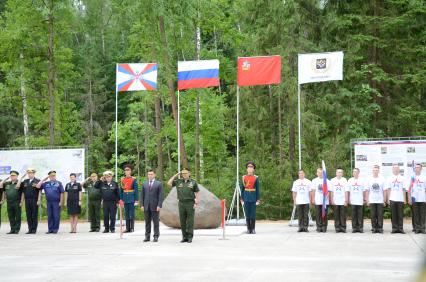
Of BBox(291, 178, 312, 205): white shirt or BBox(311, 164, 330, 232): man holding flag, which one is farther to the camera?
BBox(291, 178, 312, 205): white shirt

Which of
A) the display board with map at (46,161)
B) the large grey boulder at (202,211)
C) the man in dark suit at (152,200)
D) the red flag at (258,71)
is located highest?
the red flag at (258,71)

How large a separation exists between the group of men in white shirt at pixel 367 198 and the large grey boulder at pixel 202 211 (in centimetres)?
243

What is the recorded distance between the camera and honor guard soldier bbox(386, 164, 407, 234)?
18.3 m

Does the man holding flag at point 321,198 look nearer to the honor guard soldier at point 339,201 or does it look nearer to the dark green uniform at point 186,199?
the honor guard soldier at point 339,201

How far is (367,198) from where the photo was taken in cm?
1897

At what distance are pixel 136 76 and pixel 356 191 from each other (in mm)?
8825

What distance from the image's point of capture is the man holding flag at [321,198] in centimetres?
1905

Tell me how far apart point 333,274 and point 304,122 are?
1954 centimetres

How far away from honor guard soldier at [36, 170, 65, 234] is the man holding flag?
25.6 ft

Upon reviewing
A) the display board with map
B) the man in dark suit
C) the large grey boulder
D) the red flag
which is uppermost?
the red flag

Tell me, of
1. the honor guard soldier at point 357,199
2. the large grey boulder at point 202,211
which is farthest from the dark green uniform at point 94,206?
the honor guard soldier at point 357,199

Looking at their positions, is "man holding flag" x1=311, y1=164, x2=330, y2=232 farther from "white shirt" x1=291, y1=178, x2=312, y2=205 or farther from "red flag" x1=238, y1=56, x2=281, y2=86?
"red flag" x1=238, y1=56, x2=281, y2=86

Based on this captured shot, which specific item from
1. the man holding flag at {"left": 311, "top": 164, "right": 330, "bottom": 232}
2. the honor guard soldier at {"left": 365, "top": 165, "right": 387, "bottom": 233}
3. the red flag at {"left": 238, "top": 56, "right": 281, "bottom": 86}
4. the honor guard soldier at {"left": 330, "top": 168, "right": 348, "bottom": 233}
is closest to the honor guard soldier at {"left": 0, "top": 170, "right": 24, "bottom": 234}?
the red flag at {"left": 238, "top": 56, "right": 281, "bottom": 86}

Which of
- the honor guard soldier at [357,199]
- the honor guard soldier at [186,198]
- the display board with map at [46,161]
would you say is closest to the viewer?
the honor guard soldier at [186,198]
